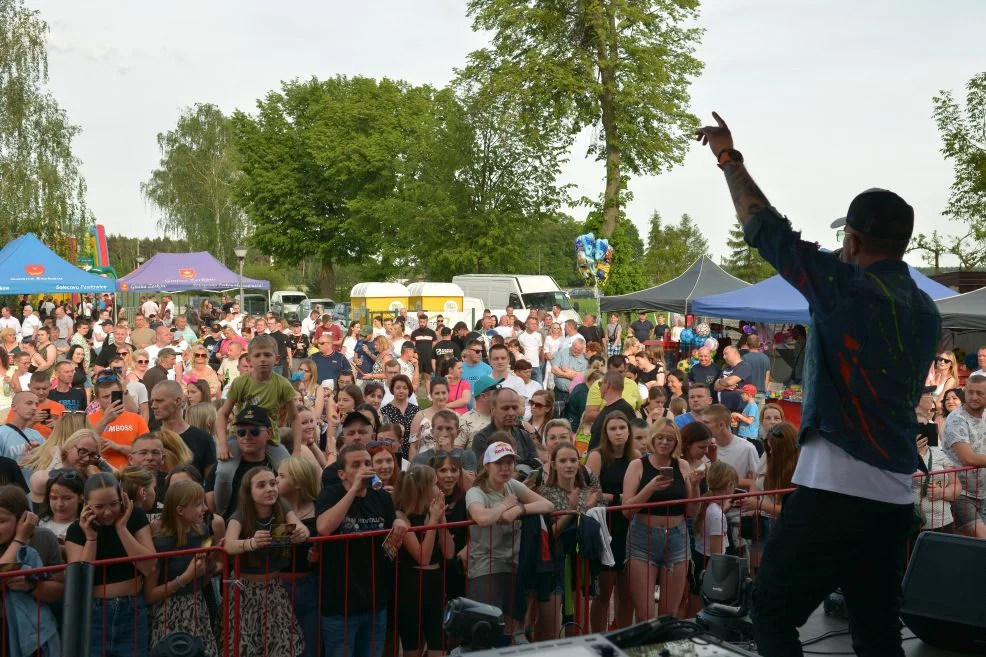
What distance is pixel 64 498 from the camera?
5051 millimetres

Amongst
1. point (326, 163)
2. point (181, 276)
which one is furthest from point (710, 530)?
point (326, 163)

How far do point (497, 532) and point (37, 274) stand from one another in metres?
22.3

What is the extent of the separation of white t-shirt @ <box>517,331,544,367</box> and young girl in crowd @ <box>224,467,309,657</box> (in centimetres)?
1216

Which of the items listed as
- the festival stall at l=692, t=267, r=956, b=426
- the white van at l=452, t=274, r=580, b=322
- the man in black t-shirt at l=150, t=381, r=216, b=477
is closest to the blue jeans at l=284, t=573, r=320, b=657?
the man in black t-shirt at l=150, t=381, r=216, b=477

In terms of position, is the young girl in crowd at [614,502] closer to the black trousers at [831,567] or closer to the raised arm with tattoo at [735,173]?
the black trousers at [831,567]

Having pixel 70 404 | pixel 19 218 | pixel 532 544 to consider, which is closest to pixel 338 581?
pixel 532 544

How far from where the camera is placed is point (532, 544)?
5324 mm

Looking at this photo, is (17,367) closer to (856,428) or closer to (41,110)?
(856,428)

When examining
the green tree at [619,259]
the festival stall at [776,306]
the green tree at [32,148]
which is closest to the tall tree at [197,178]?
the green tree at [32,148]

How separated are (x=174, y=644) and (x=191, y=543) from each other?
1334mm

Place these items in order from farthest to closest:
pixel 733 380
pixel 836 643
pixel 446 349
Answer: pixel 446 349 < pixel 733 380 < pixel 836 643

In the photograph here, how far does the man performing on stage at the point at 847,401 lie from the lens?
274 centimetres

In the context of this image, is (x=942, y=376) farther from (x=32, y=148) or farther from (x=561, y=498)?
(x=32, y=148)

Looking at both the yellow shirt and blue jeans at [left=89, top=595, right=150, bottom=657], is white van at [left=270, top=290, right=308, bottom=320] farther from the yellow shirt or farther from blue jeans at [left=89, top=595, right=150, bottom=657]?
blue jeans at [left=89, top=595, right=150, bottom=657]
